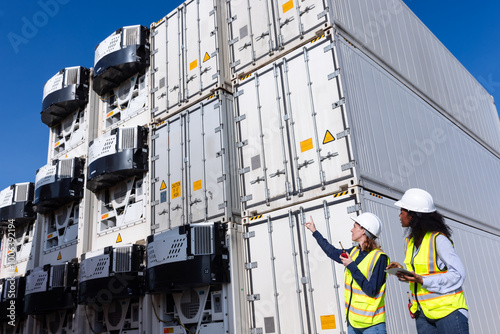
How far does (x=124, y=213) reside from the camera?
1027cm

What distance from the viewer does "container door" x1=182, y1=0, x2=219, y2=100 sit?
907 centimetres

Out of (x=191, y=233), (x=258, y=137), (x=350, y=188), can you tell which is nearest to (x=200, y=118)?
(x=258, y=137)

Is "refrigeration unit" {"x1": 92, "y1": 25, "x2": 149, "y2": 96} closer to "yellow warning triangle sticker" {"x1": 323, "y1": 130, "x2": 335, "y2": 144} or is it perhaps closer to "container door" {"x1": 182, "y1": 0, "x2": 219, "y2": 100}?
"container door" {"x1": 182, "y1": 0, "x2": 219, "y2": 100}

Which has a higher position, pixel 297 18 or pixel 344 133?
pixel 297 18

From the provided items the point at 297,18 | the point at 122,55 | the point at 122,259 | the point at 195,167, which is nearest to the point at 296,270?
the point at 195,167

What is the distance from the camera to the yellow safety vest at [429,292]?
2.97 m

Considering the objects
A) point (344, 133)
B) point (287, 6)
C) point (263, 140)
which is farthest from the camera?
point (287, 6)

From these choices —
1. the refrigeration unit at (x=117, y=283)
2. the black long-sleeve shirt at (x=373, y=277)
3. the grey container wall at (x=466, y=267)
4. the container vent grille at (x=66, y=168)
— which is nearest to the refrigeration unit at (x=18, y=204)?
the container vent grille at (x=66, y=168)

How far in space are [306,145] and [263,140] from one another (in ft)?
3.23

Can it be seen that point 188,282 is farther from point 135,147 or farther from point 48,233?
point 48,233

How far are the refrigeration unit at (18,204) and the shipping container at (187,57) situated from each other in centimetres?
695

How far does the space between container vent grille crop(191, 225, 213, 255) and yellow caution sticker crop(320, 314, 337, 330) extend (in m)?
2.24

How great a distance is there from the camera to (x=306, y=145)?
23.4ft

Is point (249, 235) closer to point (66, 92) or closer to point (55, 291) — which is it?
point (55, 291)
